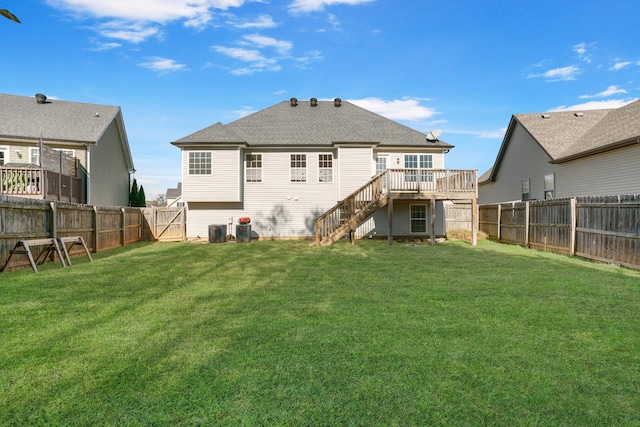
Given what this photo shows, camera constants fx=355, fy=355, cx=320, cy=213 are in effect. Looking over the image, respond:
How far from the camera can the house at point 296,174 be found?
17625 mm

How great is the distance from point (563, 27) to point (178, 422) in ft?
68.7

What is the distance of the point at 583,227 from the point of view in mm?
11133

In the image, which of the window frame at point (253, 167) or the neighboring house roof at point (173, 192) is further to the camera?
the neighboring house roof at point (173, 192)

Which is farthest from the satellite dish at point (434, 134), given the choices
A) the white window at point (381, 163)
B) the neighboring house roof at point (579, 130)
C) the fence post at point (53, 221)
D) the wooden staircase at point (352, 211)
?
the fence post at point (53, 221)

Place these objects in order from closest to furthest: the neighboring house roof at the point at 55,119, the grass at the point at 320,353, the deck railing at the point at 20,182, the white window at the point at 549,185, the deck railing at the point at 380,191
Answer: the grass at the point at 320,353
the deck railing at the point at 20,182
the deck railing at the point at 380,191
the neighboring house roof at the point at 55,119
the white window at the point at 549,185

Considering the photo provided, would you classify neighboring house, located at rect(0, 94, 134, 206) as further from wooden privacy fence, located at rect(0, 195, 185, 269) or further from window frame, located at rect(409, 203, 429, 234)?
window frame, located at rect(409, 203, 429, 234)

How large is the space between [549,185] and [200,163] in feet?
60.9

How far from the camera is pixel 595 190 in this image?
1591 cm

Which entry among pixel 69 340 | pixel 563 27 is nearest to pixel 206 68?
pixel 69 340

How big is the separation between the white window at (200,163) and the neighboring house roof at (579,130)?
17.4 metres

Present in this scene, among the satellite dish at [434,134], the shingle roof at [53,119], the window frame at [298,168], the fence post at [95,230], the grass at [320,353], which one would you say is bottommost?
the grass at [320,353]

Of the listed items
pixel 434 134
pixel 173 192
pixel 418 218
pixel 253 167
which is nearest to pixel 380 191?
pixel 418 218

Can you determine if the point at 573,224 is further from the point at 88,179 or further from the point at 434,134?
the point at 88,179

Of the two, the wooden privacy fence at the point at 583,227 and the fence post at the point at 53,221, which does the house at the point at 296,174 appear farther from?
the fence post at the point at 53,221
